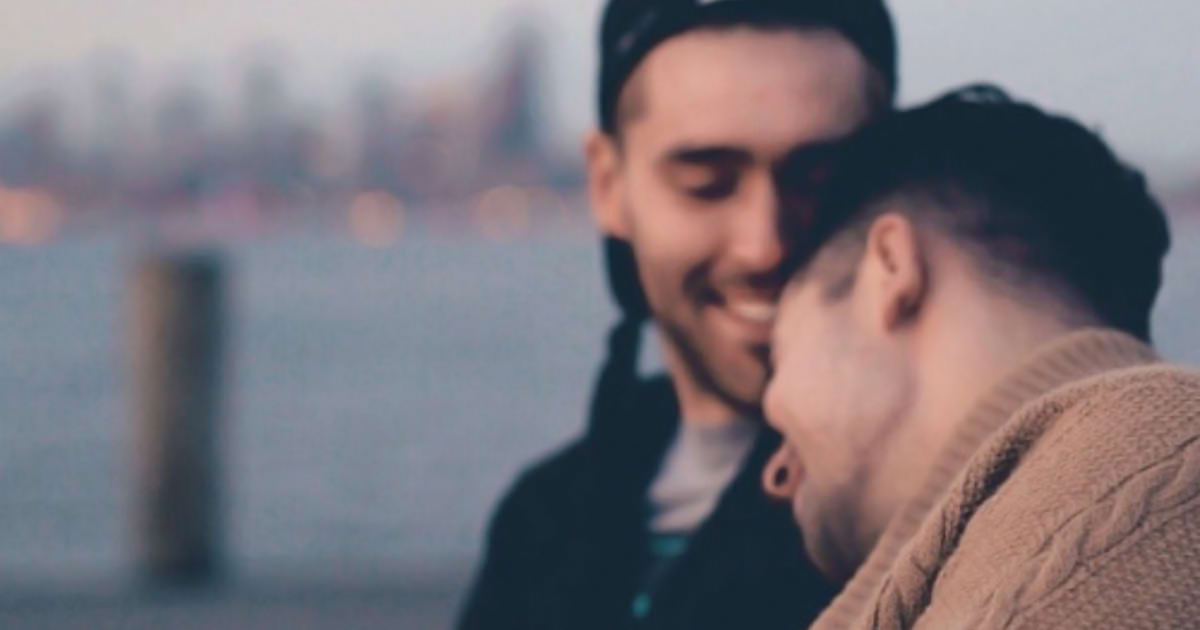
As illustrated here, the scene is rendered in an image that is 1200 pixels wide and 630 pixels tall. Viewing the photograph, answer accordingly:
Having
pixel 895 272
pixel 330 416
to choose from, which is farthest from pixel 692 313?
pixel 330 416

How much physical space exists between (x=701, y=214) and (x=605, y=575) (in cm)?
36

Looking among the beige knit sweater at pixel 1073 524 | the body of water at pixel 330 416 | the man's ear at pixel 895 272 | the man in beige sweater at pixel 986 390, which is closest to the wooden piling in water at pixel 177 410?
the body of water at pixel 330 416

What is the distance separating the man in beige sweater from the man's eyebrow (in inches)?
5.1

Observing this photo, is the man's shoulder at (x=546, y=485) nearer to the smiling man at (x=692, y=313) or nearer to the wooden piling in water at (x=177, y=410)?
the smiling man at (x=692, y=313)

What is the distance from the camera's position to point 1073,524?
1.33 meters

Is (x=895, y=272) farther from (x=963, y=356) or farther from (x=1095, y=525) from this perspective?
(x=1095, y=525)

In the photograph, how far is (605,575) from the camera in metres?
2.19

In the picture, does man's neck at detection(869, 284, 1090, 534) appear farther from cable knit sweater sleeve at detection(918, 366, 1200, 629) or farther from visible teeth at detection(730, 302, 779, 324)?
visible teeth at detection(730, 302, 779, 324)

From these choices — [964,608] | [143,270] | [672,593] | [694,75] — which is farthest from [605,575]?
[143,270]

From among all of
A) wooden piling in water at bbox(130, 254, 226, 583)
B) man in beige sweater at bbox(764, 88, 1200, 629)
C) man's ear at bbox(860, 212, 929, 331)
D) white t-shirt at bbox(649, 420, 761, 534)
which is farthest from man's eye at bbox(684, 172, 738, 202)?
wooden piling in water at bbox(130, 254, 226, 583)

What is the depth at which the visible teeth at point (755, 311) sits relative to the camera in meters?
2.08

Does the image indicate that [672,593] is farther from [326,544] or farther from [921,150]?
[326,544]

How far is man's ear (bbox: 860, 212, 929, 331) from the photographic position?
5.50ft

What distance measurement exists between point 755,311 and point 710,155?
0.48ft
